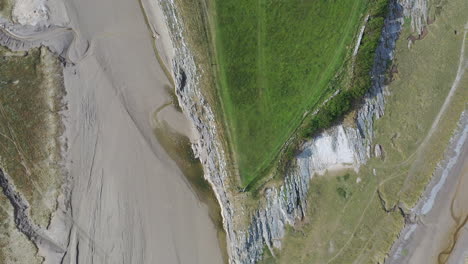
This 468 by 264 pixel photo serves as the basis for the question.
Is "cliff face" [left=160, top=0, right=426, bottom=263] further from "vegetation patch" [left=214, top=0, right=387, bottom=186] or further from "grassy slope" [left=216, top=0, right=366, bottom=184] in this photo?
"grassy slope" [left=216, top=0, right=366, bottom=184]

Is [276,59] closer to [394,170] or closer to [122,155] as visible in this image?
[394,170]

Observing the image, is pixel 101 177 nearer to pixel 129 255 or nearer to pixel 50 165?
pixel 50 165

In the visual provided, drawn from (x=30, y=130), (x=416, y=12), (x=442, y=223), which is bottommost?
(x=30, y=130)

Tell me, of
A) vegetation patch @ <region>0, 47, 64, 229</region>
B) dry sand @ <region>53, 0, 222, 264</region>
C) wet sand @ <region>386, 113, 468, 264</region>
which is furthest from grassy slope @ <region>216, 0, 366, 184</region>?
vegetation patch @ <region>0, 47, 64, 229</region>

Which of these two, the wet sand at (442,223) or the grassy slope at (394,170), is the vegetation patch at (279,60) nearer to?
the grassy slope at (394,170)

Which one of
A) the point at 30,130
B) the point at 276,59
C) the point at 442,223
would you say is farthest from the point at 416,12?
the point at 30,130

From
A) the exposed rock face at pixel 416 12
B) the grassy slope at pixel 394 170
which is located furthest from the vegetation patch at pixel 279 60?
the grassy slope at pixel 394 170

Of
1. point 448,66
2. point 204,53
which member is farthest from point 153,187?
point 448,66
